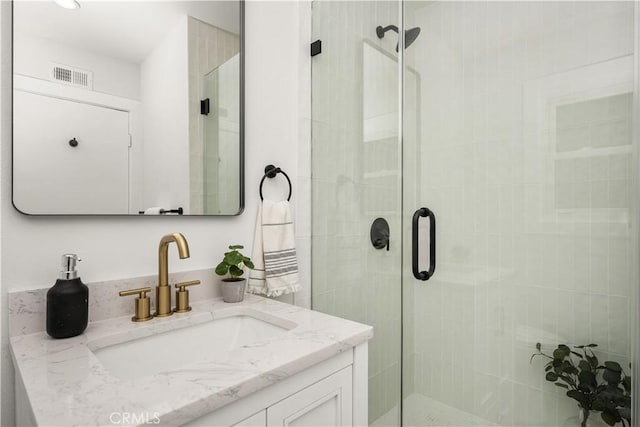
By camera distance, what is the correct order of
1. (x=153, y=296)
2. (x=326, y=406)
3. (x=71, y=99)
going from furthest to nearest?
(x=153, y=296) < (x=71, y=99) < (x=326, y=406)

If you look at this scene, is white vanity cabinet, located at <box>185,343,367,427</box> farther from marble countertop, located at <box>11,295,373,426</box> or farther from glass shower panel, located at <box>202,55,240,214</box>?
glass shower panel, located at <box>202,55,240,214</box>

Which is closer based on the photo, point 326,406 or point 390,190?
point 326,406

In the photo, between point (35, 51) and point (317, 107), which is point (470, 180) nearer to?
point (317, 107)

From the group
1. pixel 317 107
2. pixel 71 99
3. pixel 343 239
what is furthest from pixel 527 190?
pixel 71 99

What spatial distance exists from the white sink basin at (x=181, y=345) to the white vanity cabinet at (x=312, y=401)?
18 cm

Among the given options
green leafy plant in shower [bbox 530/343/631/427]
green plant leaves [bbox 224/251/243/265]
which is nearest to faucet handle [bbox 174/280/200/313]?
green plant leaves [bbox 224/251/243/265]

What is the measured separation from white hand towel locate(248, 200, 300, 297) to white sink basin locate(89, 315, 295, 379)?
213 mm

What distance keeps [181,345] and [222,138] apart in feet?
2.25

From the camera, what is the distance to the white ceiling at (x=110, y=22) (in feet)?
2.89

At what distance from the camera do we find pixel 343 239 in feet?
4.75

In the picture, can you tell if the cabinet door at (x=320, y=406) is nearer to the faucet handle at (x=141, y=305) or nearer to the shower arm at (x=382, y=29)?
the faucet handle at (x=141, y=305)

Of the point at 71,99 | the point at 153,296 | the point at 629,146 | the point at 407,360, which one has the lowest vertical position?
the point at 407,360

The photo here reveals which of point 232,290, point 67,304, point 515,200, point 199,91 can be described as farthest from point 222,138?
point 515,200

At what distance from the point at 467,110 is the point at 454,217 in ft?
1.31
